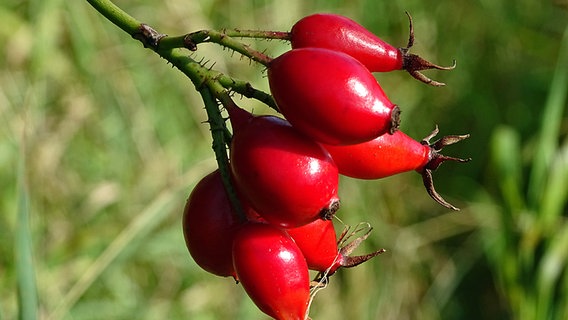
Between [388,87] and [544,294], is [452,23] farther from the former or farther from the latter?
[544,294]

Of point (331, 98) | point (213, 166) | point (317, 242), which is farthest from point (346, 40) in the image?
point (213, 166)

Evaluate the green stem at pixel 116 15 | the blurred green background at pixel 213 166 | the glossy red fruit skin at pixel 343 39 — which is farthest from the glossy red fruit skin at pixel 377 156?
the blurred green background at pixel 213 166

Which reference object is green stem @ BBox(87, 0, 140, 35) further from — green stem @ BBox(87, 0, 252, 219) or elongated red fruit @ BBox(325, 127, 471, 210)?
elongated red fruit @ BBox(325, 127, 471, 210)

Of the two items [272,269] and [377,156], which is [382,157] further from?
[272,269]

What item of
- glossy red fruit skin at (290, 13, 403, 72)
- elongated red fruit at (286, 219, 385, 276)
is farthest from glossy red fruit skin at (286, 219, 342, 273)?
glossy red fruit skin at (290, 13, 403, 72)

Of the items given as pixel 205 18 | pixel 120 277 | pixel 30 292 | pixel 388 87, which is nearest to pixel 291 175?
pixel 30 292

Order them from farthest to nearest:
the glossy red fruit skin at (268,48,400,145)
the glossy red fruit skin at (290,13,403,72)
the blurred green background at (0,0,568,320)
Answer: the blurred green background at (0,0,568,320) < the glossy red fruit skin at (290,13,403,72) < the glossy red fruit skin at (268,48,400,145)

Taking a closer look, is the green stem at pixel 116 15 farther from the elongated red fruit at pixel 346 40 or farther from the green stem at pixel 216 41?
the elongated red fruit at pixel 346 40

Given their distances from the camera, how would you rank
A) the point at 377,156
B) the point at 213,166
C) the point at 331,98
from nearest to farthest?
the point at 331,98 → the point at 377,156 → the point at 213,166
